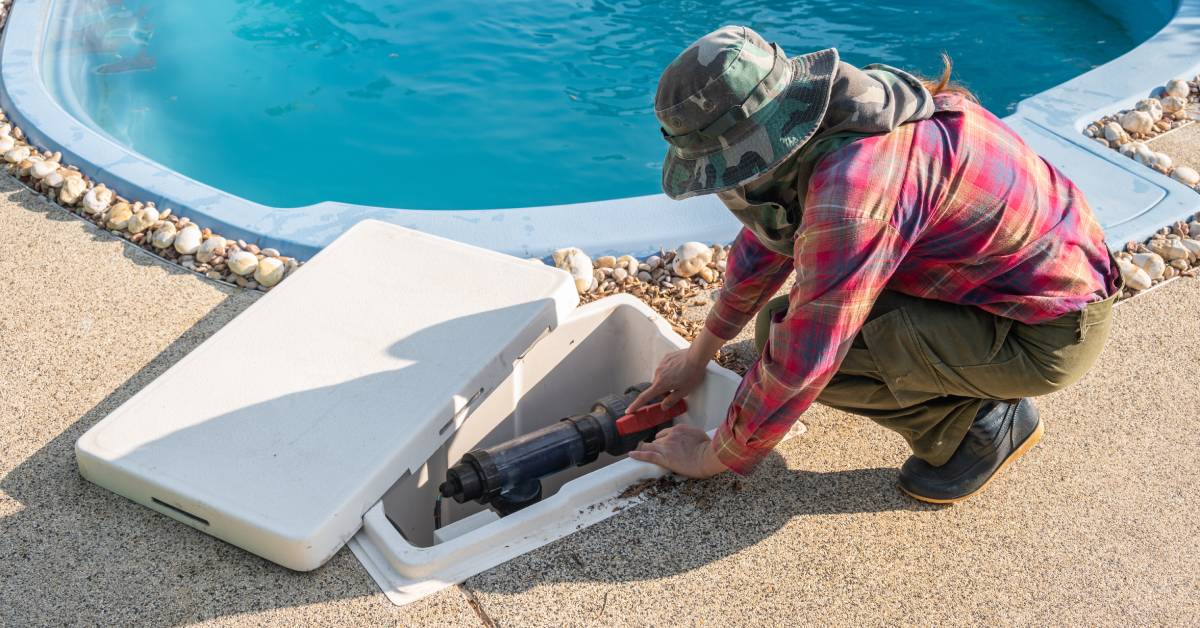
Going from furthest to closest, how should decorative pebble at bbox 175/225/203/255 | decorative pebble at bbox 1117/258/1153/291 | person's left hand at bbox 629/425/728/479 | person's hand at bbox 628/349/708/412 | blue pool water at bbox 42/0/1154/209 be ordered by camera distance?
1. blue pool water at bbox 42/0/1154/209
2. decorative pebble at bbox 175/225/203/255
3. decorative pebble at bbox 1117/258/1153/291
4. person's hand at bbox 628/349/708/412
5. person's left hand at bbox 629/425/728/479

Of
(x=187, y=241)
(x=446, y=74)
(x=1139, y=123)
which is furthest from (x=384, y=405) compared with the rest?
(x=446, y=74)

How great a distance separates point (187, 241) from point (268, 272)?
32cm

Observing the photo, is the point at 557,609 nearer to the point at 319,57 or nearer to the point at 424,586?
the point at 424,586

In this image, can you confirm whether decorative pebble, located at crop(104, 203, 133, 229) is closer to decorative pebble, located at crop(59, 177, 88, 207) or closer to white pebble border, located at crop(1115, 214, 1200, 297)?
decorative pebble, located at crop(59, 177, 88, 207)

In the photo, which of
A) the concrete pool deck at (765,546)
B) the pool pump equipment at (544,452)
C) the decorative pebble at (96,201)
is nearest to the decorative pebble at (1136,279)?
the concrete pool deck at (765,546)

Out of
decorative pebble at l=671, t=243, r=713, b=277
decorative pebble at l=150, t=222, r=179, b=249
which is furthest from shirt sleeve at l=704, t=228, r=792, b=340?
decorative pebble at l=150, t=222, r=179, b=249

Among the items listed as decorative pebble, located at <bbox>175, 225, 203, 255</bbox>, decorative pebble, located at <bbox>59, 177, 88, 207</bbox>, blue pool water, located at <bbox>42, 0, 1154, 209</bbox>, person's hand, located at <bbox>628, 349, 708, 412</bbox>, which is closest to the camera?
person's hand, located at <bbox>628, 349, 708, 412</bbox>

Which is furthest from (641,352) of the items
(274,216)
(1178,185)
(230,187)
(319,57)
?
(319,57)

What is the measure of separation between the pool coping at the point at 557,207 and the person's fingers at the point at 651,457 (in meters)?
1.06

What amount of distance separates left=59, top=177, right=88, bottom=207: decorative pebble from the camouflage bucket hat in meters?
2.43

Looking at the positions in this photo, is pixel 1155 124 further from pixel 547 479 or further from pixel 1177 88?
pixel 547 479

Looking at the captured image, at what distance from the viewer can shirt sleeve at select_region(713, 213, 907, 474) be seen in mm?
1593

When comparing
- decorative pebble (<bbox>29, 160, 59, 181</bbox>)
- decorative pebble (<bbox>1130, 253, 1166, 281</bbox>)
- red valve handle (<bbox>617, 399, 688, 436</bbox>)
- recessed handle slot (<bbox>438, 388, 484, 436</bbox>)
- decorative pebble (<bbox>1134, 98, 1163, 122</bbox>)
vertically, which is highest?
decorative pebble (<bbox>29, 160, 59, 181</bbox>)

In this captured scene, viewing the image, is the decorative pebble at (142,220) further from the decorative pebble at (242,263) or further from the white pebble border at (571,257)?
the decorative pebble at (242,263)
